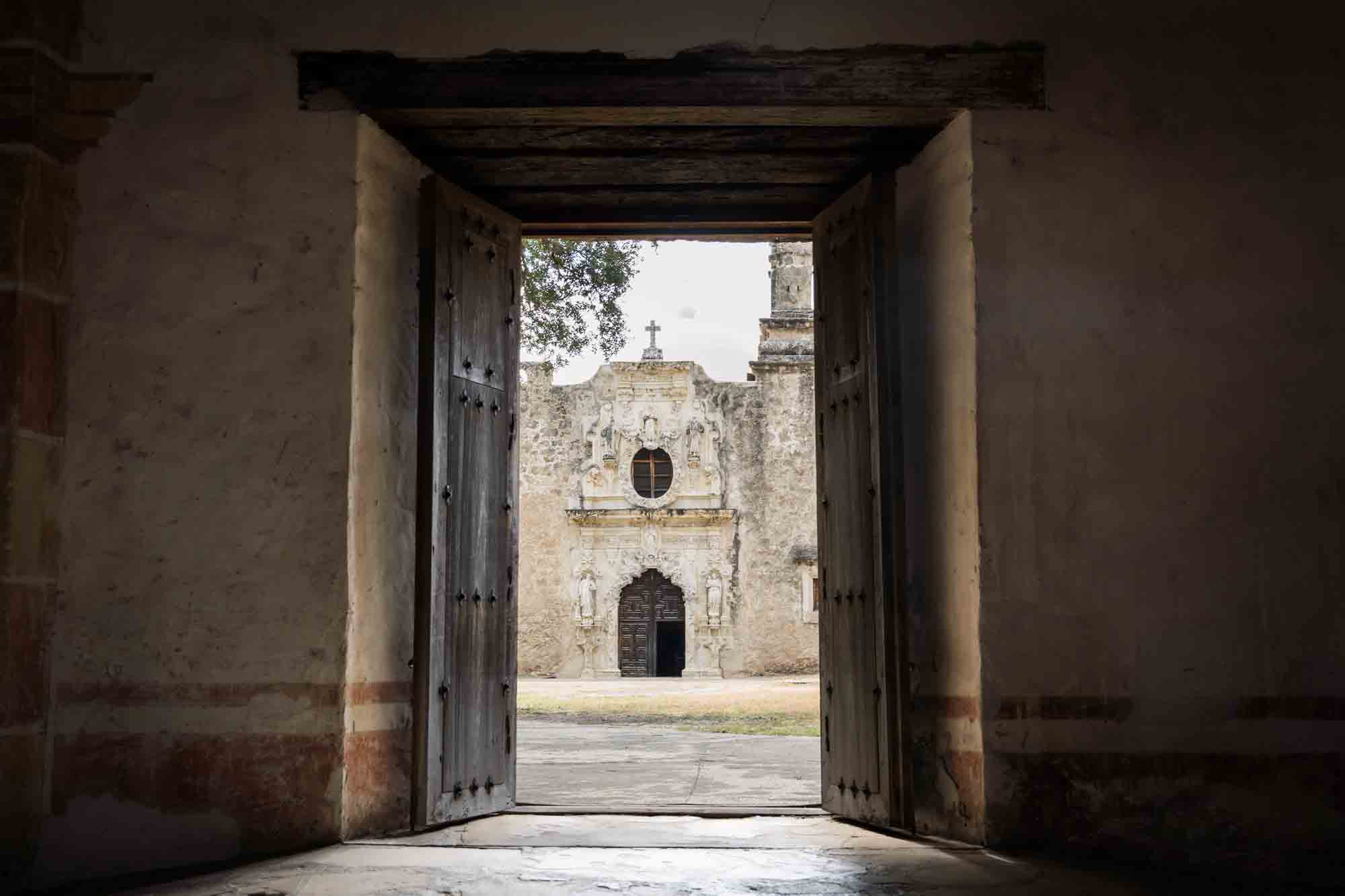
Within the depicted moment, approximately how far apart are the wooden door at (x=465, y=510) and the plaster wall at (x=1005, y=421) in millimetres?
476

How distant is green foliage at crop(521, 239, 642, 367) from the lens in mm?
10352

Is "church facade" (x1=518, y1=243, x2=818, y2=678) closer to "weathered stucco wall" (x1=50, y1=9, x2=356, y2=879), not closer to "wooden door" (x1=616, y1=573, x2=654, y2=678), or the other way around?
"wooden door" (x1=616, y1=573, x2=654, y2=678)

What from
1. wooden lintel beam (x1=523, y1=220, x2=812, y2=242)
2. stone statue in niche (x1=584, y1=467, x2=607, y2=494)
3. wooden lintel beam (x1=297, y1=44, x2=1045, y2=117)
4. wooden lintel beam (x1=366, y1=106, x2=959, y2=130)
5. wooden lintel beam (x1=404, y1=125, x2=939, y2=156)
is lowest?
wooden lintel beam (x1=523, y1=220, x2=812, y2=242)

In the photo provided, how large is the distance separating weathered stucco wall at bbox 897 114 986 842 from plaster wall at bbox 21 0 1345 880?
0.26 feet

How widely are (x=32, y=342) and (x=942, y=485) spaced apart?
322 centimetres

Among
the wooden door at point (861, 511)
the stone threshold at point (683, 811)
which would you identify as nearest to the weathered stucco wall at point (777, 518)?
the wooden door at point (861, 511)

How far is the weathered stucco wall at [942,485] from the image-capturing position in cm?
444

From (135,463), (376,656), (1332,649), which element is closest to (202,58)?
(135,463)

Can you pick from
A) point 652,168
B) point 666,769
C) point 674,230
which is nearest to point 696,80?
point 652,168

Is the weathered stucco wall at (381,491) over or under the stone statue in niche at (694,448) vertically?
under

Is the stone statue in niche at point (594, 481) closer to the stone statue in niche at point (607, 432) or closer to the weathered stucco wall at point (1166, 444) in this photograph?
the stone statue in niche at point (607, 432)

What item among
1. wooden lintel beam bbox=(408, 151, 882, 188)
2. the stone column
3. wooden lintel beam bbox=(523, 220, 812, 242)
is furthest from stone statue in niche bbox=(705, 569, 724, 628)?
the stone column

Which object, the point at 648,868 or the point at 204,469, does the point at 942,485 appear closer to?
the point at 648,868

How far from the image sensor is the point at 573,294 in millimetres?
10523
